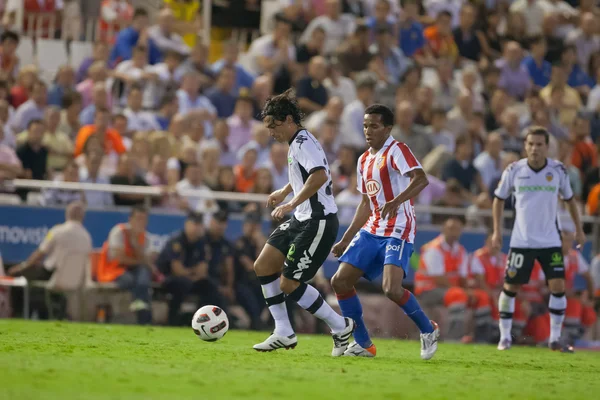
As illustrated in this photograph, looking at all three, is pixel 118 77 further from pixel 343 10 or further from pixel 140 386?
pixel 140 386

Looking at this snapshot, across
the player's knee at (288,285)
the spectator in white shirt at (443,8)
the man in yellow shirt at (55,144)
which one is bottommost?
the player's knee at (288,285)

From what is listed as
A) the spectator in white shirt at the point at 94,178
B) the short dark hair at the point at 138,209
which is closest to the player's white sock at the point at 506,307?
the short dark hair at the point at 138,209

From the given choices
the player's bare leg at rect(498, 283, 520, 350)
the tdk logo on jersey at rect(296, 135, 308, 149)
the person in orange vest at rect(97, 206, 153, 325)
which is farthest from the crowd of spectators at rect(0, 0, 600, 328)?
the tdk logo on jersey at rect(296, 135, 308, 149)

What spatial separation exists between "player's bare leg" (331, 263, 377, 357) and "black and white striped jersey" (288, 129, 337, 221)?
0.63 m

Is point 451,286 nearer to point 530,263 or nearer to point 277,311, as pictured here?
point 530,263

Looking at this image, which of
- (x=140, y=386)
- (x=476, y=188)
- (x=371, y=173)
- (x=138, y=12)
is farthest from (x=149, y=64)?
(x=140, y=386)

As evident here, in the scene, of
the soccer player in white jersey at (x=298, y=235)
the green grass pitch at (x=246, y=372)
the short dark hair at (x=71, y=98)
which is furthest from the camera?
the short dark hair at (x=71, y=98)

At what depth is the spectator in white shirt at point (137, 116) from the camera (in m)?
19.8

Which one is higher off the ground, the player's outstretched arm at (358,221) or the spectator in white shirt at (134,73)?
the spectator in white shirt at (134,73)

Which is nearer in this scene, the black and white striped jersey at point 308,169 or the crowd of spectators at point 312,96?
the black and white striped jersey at point 308,169

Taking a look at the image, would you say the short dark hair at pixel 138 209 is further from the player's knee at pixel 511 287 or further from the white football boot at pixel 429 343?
the white football boot at pixel 429 343

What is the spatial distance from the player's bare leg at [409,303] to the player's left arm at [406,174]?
0.57 m

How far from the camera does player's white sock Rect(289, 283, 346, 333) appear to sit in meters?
11.0

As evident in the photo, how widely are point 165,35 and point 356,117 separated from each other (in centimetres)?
416
